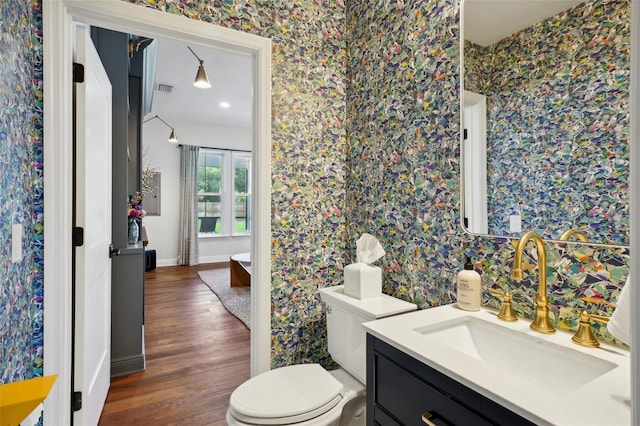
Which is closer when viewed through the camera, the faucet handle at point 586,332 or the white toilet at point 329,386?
the faucet handle at point 586,332

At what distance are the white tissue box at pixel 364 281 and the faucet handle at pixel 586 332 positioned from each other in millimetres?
780

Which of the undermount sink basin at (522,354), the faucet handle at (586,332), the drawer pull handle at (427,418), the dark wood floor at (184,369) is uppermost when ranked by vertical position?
the faucet handle at (586,332)

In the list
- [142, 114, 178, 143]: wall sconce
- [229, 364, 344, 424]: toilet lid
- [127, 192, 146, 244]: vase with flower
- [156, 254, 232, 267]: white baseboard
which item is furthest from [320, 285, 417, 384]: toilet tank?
[156, 254, 232, 267]: white baseboard

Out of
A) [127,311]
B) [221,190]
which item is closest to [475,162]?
[127,311]

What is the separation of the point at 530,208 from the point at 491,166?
8.2 inches

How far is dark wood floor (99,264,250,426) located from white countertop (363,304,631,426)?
1.46 metres

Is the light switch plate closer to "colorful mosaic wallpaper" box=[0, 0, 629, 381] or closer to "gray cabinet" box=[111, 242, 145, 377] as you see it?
"colorful mosaic wallpaper" box=[0, 0, 629, 381]

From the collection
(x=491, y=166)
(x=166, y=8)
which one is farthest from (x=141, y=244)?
(x=491, y=166)

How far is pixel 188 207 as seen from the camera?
637 cm

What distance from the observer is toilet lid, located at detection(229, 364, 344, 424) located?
1.24 m

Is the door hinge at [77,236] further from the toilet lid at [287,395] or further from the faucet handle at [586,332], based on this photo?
the faucet handle at [586,332]

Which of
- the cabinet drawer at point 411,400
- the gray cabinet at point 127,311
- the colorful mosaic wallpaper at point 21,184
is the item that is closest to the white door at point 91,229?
the colorful mosaic wallpaper at point 21,184

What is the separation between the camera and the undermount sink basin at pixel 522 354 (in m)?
0.88

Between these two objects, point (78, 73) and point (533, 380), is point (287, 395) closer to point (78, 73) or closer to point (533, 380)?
point (533, 380)
